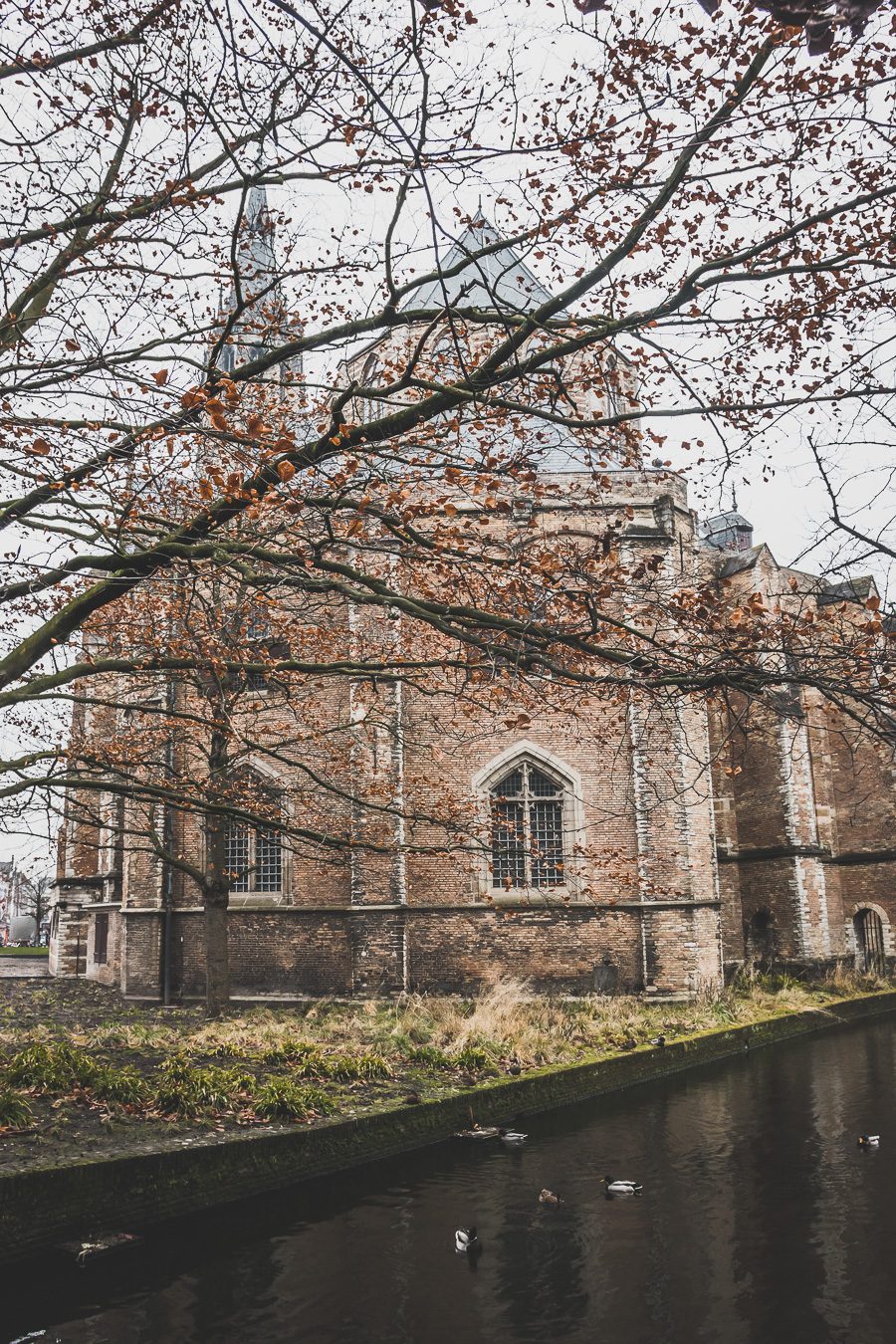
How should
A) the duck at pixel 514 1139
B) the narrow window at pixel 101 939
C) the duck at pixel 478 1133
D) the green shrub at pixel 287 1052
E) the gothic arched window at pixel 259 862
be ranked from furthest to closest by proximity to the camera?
1. the narrow window at pixel 101 939
2. the gothic arched window at pixel 259 862
3. the green shrub at pixel 287 1052
4. the duck at pixel 478 1133
5. the duck at pixel 514 1139

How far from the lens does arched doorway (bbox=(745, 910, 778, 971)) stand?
2553cm

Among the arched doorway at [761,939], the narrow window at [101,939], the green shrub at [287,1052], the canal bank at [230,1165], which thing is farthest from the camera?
the arched doorway at [761,939]

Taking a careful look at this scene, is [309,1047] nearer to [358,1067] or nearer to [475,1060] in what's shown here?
[358,1067]

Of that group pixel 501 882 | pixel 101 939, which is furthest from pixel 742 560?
pixel 101 939

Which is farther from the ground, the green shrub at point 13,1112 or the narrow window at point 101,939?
the narrow window at point 101,939

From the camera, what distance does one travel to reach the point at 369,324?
668cm

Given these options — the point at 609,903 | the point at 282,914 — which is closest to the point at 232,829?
the point at 282,914

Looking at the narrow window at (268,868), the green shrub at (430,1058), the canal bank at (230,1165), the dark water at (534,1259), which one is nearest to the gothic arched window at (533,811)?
the narrow window at (268,868)

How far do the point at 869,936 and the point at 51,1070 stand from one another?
1023 inches

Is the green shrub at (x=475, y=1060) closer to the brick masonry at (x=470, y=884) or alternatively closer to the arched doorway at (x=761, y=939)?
the brick masonry at (x=470, y=884)

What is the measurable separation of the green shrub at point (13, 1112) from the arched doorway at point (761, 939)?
67.4 ft

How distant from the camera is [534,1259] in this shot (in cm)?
652

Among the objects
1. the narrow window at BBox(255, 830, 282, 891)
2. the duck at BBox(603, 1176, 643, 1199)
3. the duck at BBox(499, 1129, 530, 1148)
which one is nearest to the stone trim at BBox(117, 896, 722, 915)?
the narrow window at BBox(255, 830, 282, 891)

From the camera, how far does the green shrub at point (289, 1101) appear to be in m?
8.95
